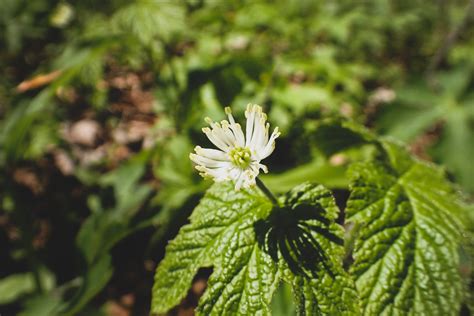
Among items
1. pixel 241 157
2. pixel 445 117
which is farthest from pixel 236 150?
pixel 445 117

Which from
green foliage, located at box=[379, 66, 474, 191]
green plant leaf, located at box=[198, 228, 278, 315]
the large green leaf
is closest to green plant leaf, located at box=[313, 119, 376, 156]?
the large green leaf

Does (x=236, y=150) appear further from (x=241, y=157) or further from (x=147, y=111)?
(x=147, y=111)

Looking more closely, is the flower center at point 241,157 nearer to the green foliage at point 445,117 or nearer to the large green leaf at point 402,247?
the large green leaf at point 402,247

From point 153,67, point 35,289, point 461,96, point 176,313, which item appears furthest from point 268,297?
point 461,96

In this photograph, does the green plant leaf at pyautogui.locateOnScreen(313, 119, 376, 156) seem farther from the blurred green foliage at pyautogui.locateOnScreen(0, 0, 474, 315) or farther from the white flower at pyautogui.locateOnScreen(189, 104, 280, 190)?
the white flower at pyautogui.locateOnScreen(189, 104, 280, 190)

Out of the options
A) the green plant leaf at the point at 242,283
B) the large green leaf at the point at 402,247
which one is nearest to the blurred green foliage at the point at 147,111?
the large green leaf at the point at 402,247
